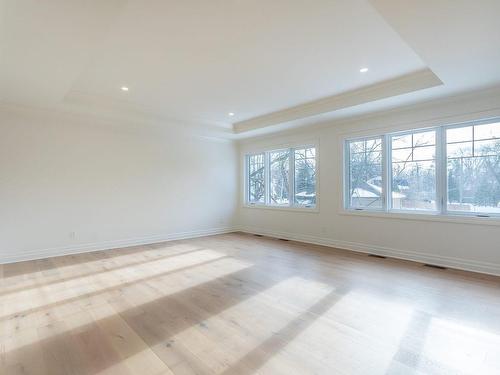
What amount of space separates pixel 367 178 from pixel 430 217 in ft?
4.07

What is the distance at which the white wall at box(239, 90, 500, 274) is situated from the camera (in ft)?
12.2

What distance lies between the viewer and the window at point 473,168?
146 inches

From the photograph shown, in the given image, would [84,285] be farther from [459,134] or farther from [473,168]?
[459,134]

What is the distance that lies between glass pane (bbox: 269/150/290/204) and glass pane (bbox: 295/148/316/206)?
297 millimetres

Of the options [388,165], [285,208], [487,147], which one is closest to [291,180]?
[285,208]

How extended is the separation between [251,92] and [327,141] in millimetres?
2093

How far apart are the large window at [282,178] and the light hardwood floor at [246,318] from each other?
218cm

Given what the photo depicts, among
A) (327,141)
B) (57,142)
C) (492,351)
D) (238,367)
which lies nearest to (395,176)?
(327,141)

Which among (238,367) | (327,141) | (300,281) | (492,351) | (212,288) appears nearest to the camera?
(238,367)

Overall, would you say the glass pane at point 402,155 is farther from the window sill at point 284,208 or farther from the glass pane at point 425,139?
the window sill at point 284,208

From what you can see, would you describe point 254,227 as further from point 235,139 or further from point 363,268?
point 363,268

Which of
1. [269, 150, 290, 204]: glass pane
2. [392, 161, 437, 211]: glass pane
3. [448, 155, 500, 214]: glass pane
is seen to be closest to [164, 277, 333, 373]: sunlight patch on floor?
[392, 161, 437, 211]: glass pane

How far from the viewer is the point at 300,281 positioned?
339cm

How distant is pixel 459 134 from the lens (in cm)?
402
